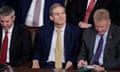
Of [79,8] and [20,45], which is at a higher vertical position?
[79,8]

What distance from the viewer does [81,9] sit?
418 centimetres

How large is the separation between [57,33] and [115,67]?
2.39ft

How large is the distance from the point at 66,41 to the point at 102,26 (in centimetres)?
51

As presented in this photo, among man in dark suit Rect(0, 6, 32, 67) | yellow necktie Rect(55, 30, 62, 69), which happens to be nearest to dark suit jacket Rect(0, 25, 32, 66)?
man in dark suit Rect(0, 6, 32, 67)

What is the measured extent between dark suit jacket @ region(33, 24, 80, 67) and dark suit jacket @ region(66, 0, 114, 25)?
36 cm

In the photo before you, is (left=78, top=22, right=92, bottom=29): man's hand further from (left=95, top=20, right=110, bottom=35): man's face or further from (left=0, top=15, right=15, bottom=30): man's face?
(left=0, top=15, right=15, bottom=30): man's face

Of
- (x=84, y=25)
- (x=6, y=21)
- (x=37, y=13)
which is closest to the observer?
(x=6, y=21)

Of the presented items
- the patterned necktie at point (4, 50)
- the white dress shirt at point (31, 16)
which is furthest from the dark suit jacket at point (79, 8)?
the patterned necktie at point (4, 50)

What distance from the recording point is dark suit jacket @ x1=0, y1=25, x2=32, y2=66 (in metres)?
3.85

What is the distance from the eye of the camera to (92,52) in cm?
360

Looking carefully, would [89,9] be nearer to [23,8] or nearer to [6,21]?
[23,8]

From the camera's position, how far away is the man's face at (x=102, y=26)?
3.43 metres

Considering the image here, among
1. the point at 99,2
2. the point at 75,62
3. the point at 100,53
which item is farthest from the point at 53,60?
the point at 99,2

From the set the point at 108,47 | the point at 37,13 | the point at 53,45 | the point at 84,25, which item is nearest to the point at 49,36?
the point at 53,45
